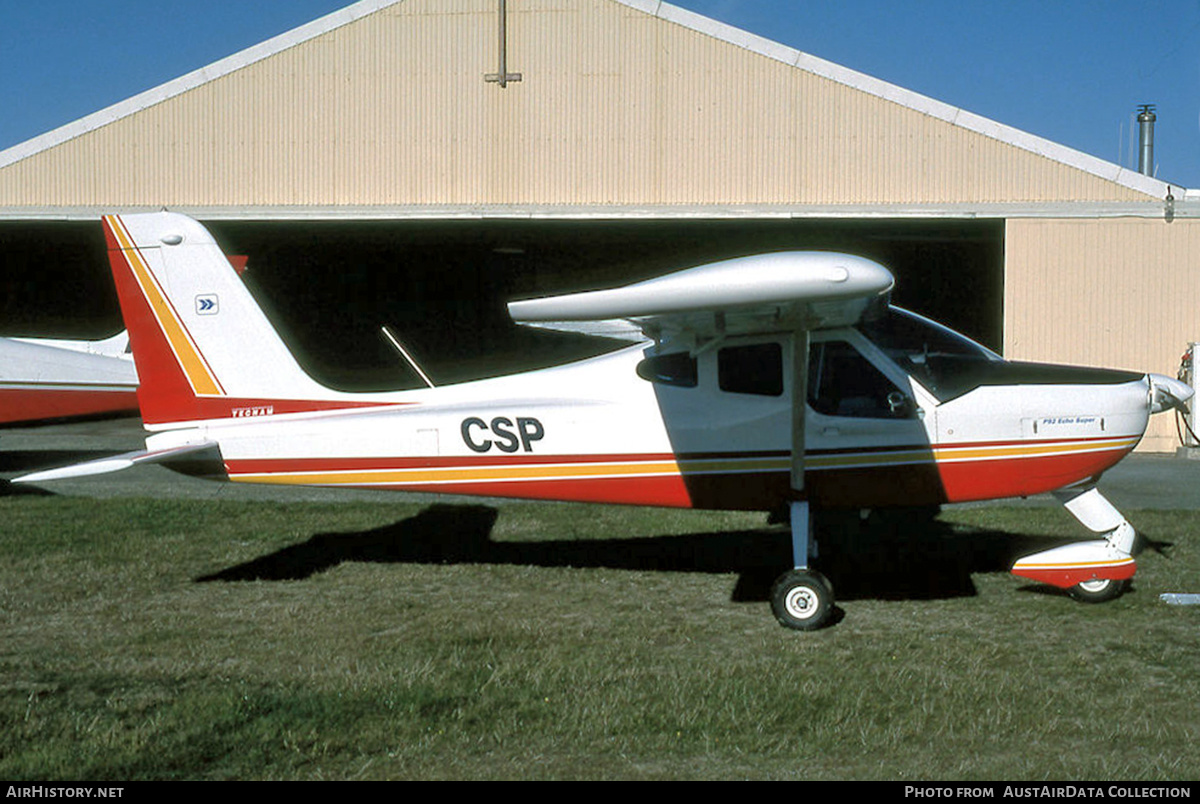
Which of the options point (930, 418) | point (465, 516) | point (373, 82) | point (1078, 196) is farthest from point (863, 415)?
point (373, 82)

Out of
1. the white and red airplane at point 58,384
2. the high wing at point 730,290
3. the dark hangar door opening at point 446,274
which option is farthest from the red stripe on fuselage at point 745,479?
the dark hangar door opening at point 446,274

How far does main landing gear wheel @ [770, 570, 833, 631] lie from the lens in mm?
6172

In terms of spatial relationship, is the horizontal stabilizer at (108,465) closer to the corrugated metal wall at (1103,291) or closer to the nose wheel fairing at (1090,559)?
the nose wheel fairing at (1090,559)

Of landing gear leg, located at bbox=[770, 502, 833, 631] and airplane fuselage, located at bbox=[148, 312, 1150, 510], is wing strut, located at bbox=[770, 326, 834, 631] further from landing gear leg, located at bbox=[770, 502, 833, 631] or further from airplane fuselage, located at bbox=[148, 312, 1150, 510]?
airplane fuselage, located at bbox=[148, 312, 1150, 510]

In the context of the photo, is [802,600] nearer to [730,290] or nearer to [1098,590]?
[1098,590]

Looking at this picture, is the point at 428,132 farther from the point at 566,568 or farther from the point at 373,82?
the point at 566,568

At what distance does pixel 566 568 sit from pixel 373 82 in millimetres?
10475

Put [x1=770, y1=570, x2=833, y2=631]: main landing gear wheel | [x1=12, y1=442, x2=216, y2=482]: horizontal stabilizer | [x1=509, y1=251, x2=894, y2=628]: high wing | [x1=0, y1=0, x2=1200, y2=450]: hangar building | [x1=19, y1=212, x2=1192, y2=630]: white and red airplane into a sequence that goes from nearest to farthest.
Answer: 1. [x1=509, y1=251, x2=894, y2=628]: high wing
2. [x1=12, y1=442, x2=216, y2=482]: horizontal stabilizer
3. [x1=770, y1=570, x2=833, y2=631]: main landing gear wheel
4. [x1=19, y1=212, x2=1192, y2=630]: white and red airplane
5. [x1=0, y1=0, x2=1200, y2=450]: hangar building

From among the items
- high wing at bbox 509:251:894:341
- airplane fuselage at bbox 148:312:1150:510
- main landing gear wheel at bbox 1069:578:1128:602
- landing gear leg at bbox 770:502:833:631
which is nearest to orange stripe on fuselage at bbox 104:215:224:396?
airplane fuselage at bbox 148:312:1150:510

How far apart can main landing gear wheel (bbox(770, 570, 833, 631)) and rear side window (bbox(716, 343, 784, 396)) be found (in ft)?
3.76

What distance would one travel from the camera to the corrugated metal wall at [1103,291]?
15.3 metres

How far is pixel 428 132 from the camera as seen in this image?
1597 cm

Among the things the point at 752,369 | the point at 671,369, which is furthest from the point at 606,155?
the point at 752,369

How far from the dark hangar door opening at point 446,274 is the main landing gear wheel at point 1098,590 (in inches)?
438
